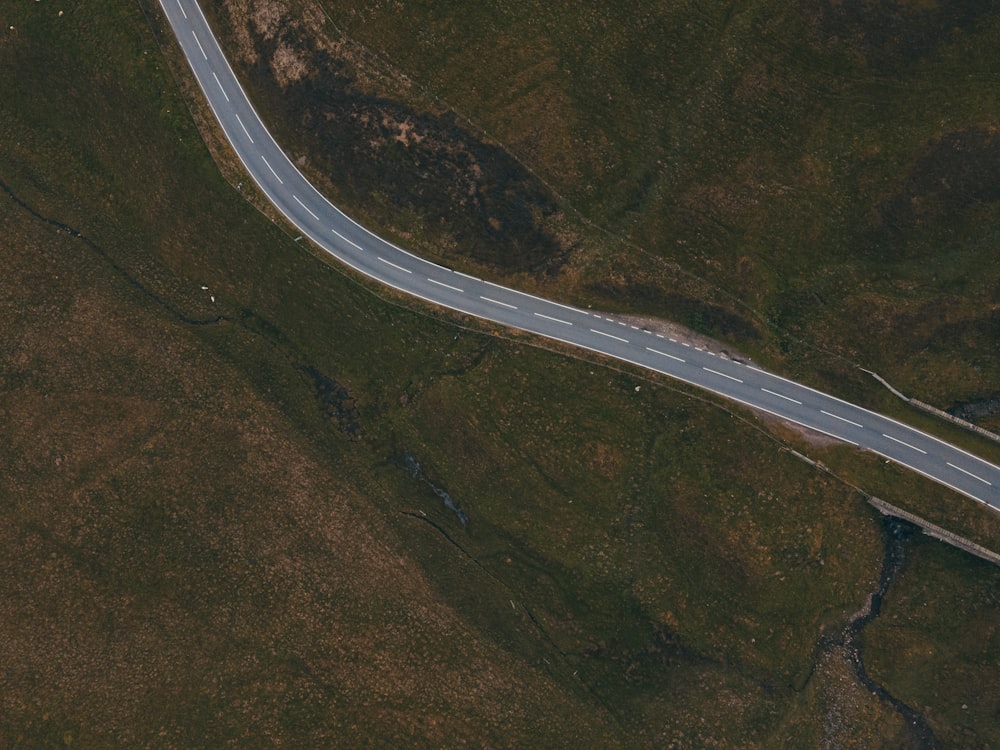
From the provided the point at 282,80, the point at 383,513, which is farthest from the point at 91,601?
the point at 282,80

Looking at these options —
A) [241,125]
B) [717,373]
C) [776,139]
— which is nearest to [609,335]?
[717,373]

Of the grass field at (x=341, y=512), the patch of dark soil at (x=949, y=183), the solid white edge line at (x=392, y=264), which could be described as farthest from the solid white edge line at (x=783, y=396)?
the solid white edge line at (x=392, y=264)

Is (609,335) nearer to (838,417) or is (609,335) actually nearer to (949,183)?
(838,417)

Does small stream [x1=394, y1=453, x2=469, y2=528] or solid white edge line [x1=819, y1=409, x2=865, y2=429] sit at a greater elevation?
solid white edge line [x1=819, y1=409, x2=865, y2=429]

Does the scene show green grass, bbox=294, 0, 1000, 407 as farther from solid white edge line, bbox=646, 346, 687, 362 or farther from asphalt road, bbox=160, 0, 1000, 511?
solid white edge line, bbox=646, 346, 687, 362

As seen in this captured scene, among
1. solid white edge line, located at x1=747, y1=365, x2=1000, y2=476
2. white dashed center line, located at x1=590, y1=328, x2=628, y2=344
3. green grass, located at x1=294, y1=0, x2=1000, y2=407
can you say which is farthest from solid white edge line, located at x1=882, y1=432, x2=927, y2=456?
white dashed center line, located at x1=590, y1=328, x2=628, y2=344

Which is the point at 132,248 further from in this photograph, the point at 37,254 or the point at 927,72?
the point at 927,72
